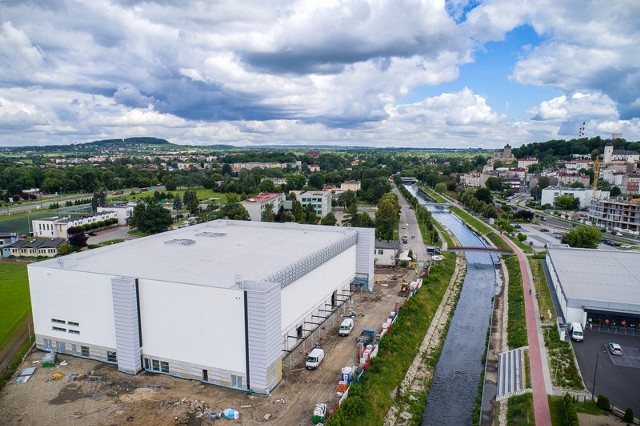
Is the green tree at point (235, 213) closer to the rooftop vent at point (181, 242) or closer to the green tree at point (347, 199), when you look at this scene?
the rooftop vent at point (181, 242)

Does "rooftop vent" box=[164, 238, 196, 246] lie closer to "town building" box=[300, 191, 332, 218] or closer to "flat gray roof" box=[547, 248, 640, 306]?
"flat gray roof" box=[547, 248, 640, 306]

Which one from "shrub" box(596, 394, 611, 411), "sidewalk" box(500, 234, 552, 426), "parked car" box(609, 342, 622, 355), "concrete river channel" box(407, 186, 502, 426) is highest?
"shrub" box(596, 394, 611, 411)

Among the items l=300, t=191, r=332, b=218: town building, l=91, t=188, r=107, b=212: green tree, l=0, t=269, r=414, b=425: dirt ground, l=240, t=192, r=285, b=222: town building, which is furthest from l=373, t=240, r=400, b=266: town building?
l=91, t=188, r=107, b=212: green tree

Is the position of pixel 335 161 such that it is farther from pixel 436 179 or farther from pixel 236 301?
pixel 236 301

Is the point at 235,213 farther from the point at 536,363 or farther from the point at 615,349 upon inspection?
the point at 615,349

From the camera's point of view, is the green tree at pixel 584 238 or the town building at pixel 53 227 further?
the town building at pixel 53 227

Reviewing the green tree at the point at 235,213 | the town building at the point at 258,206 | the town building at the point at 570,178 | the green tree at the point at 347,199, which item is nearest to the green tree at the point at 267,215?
the town building at the point at 258,206

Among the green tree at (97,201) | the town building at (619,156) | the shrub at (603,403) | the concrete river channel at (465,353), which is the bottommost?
the concrete river channel at (465,353)
